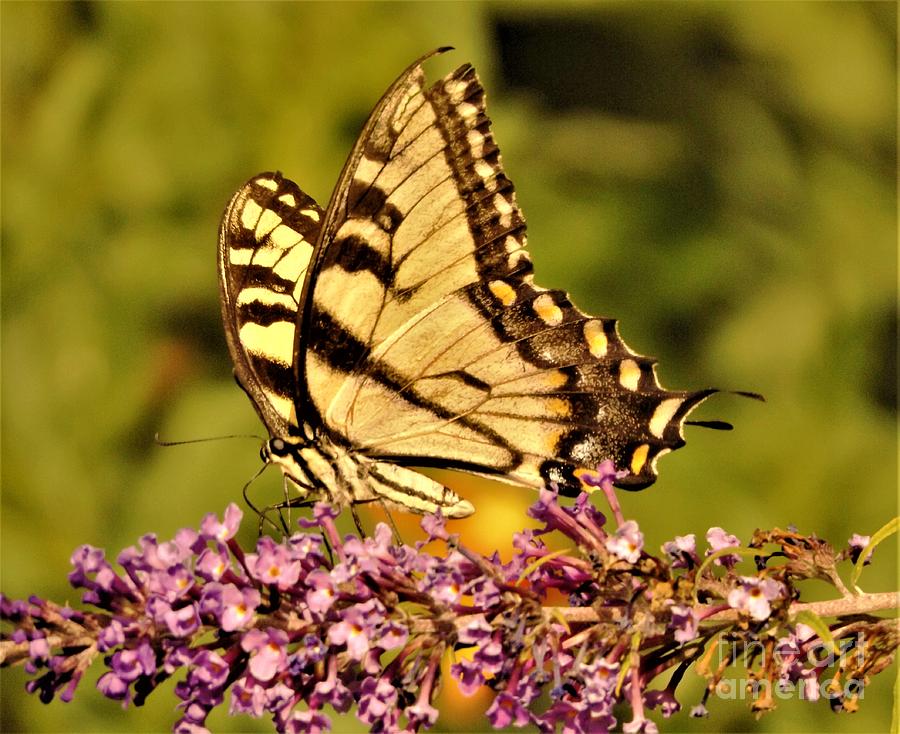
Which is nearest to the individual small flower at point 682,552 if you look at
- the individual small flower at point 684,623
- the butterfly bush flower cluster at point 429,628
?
the butterfly bush flower cluster at point 429,628

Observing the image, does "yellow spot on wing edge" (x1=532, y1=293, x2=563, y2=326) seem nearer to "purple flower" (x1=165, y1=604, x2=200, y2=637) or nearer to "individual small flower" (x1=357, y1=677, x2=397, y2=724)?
"individual small flower" (x1=357, y1=677, x2=397, y2=724)

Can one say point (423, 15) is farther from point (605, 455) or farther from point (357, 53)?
point (605, 455)

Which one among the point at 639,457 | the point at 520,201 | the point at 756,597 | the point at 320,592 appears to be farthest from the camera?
the point at 520,201

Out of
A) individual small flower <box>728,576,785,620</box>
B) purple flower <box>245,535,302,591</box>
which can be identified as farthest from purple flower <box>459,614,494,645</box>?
individual small flower <box>728,576,785,620</box>

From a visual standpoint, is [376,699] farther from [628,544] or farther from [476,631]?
[628,544]

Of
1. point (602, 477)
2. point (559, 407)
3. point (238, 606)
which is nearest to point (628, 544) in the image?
point (602, 477)

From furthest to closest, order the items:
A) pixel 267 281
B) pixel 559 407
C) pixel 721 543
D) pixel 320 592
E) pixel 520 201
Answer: pixel 520 201
pixel 267 281
pixel 559 407
pixel 721 543
pixel 320 592

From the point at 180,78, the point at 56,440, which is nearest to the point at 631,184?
the point at 180,78
